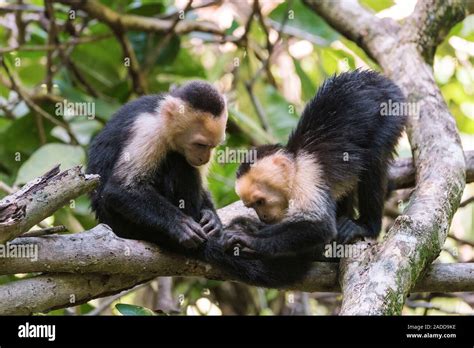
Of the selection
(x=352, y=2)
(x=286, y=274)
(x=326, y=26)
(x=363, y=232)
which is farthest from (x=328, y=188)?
(x=326, y=26)

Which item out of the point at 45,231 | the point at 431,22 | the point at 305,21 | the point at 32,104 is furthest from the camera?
the point at 305,21

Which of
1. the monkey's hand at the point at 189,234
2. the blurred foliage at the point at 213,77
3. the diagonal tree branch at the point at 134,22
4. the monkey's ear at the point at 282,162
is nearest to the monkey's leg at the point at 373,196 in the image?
the monkey's ear at the point at 282,162

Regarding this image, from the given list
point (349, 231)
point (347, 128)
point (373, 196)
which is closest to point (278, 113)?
point (347, 128)

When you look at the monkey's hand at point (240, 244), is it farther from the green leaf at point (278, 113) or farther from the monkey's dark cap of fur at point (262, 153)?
the green leaf at point (278, 113)

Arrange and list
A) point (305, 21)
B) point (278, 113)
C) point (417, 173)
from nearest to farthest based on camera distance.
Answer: point (417, 173) < point (278, 113) < point (305, 21)

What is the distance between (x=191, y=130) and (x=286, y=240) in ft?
3.47

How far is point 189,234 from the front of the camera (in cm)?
424

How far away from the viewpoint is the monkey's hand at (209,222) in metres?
4.54

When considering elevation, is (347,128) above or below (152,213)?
above

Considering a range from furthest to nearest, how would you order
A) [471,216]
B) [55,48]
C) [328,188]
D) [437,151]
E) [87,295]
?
[471,216], [55,48], [437,151], [328,188], [87,295]

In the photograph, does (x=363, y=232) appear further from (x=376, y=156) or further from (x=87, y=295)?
(x=87, y=295)

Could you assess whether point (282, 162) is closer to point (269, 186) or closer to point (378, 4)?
point (269, 186)

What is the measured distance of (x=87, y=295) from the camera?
13.2 feet

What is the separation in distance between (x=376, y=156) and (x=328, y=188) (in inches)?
18.2
